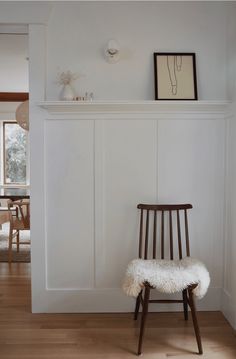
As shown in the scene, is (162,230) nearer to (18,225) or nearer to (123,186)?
(123,186)

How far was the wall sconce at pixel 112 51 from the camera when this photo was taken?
282 cm

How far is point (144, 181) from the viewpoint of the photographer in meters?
2.95

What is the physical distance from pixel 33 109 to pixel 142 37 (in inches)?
41.3

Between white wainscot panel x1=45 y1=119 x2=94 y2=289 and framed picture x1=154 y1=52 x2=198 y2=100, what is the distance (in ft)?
2.16

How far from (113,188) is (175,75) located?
1038 mm

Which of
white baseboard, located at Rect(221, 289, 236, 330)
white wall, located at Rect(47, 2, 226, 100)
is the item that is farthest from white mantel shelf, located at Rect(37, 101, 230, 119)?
white baseboard, located at Rect(221, 289, 236, 330)

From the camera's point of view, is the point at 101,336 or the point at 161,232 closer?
the point at 101,336

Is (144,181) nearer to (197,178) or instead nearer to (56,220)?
(197,178)

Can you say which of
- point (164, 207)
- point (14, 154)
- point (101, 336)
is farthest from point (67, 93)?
point (14, 154)

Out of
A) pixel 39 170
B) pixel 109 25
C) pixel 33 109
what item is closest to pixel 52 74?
pixel 33 109

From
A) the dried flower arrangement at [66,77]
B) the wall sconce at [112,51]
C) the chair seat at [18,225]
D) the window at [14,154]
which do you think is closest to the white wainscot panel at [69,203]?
the dried flower arrangement at [66,77]

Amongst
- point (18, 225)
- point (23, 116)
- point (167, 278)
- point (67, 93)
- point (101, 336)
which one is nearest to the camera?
point (167, 278)

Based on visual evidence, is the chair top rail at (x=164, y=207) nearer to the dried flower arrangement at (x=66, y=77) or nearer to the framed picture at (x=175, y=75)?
the framed picture at (x=175, y=75)

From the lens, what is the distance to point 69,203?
9.68ft
